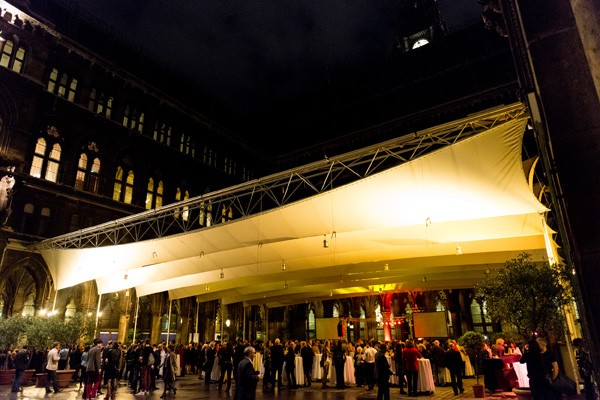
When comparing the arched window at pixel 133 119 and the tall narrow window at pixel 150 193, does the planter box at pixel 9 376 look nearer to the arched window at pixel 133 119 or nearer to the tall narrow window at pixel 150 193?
the tall narrow window at pixel 150 193

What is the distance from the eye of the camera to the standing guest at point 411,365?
36.0 feet

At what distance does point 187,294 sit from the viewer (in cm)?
2064

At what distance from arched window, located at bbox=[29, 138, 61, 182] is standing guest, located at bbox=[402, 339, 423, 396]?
729 inches

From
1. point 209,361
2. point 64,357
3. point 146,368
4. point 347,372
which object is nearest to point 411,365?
point 347,372

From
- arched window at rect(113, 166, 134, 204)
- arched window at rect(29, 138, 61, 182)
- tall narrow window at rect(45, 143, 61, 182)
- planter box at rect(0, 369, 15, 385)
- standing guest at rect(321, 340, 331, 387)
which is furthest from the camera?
arched window at rect(113, 166, 134, 204)

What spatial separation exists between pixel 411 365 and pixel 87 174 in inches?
739

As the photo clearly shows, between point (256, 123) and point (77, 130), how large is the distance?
793 inches

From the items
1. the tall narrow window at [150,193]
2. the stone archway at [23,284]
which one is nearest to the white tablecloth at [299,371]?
the stone archway at [23,284]

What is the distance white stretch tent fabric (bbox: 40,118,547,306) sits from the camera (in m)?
9.07

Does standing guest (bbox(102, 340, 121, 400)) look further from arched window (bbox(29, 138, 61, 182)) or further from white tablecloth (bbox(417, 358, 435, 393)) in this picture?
arched window (bbox(29, 138, 61, 182))

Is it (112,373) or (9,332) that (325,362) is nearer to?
(112,373)

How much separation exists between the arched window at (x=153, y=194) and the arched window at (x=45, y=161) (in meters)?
5.35

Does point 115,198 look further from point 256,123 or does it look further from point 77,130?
point 256,123

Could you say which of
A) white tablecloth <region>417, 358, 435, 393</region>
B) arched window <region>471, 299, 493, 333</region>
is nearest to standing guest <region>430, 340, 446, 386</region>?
white tablecloth <region>417, 358, 435, 393</region>
